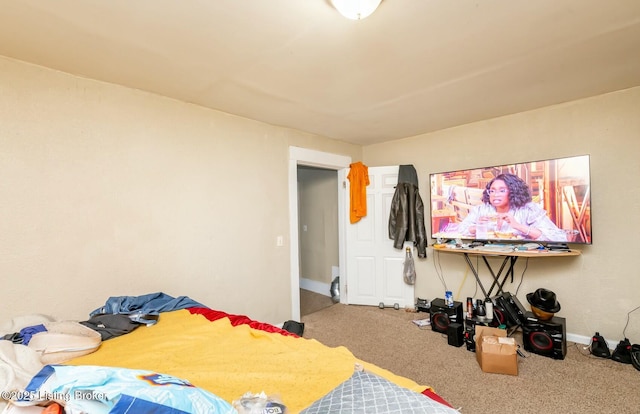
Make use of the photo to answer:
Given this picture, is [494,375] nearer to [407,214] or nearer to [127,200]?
[407,214]

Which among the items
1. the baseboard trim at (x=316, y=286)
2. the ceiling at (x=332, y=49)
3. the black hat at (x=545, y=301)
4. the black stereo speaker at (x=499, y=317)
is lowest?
the baseboard trim at (x=316, y=286)

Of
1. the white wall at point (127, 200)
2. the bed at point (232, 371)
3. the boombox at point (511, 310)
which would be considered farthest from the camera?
the boombox at point (511, 310)

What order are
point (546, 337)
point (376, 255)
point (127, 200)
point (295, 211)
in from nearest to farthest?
point (127, 200)
point (546, 337)
point (295, 211)
point (376, 255)

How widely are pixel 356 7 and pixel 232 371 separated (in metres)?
1.83

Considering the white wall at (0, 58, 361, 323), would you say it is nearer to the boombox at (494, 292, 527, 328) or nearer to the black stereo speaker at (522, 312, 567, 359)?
the boombox at (494, 292, 527, 328)

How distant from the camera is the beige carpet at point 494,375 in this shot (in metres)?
1.97

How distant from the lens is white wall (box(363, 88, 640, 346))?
8.68ft

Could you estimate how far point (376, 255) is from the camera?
412 cm

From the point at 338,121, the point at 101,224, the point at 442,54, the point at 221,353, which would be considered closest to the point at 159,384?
the point at 221,353

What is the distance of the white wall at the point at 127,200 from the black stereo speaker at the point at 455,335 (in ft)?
5.90

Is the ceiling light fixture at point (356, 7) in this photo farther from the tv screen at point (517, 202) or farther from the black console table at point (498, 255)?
the black console table at point (498, 255)

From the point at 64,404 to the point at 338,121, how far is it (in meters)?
3.10

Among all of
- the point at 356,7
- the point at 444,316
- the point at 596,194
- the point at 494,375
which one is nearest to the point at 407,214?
the point at 444,316

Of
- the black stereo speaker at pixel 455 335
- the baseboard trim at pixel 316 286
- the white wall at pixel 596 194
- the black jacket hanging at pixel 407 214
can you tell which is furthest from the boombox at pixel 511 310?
the baseboard trim at pixel 316 286
